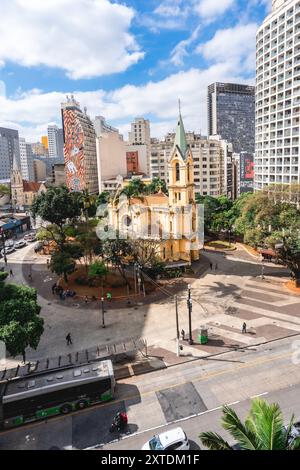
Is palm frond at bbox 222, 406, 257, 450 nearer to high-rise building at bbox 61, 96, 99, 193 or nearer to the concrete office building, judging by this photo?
high-rise building at bbox 61, 96, 99, 193

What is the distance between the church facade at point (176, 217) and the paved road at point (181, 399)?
81.8ft

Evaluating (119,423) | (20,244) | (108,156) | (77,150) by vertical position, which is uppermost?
(77,150)

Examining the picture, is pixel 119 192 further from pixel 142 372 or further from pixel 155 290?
pixel 142 372

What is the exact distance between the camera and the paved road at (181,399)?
1911cm

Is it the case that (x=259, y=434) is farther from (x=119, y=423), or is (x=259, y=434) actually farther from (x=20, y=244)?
(x=20, y=244)

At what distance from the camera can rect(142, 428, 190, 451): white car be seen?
1675cm

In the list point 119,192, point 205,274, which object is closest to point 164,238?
point 205,274

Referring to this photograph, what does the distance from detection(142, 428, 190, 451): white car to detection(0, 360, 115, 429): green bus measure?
217 inches

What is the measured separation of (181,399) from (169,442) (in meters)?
5.19

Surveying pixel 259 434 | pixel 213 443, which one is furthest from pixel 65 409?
pixel 259 434

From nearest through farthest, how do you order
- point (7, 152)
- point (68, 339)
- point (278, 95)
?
A: point (68, 339)
point (278, 95)
point (7, 152)

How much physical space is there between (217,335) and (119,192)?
1508 inches

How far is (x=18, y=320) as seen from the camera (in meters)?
23.3

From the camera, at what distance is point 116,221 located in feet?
192
